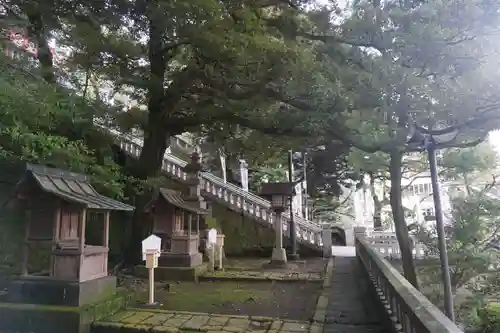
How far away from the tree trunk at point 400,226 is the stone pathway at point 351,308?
3.24 feet

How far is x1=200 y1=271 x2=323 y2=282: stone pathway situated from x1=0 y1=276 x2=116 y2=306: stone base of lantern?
4148 millimetres

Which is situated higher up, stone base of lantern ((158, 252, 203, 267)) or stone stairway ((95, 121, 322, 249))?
stone stairway ((95, 121, 322, 249))

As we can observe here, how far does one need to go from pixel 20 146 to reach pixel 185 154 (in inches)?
624

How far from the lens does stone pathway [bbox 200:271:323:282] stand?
9.69 metres

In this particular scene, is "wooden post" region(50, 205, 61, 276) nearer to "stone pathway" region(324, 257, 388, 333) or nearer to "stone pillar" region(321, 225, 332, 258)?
"stone pathway" region(324, 257, 388, 333)

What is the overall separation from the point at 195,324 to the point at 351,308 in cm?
289

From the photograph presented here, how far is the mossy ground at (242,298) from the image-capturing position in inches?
267

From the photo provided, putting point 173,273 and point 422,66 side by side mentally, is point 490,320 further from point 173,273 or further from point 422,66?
point 173,273

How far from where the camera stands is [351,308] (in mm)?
6797

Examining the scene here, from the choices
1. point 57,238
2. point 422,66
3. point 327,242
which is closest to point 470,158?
point 327,242

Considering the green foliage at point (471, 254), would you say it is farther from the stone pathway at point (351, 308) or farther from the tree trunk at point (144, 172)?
the tree trunk at point (144, 172)

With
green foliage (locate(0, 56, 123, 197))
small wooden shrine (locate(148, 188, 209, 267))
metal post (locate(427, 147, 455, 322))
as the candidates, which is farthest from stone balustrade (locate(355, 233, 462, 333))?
green foliage (locate(0, 56, 123, 197))

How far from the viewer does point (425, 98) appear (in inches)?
265

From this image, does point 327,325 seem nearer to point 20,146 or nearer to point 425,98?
point 425,98
